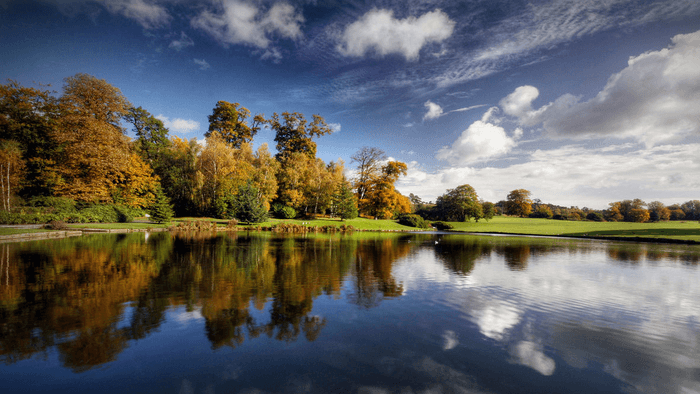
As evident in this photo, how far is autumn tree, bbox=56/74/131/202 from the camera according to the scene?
1094 inches

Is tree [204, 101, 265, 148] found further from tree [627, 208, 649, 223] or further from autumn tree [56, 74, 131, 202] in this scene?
tree [627, 208, 649, 223]

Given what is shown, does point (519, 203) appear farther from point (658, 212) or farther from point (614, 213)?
point (658, 212)

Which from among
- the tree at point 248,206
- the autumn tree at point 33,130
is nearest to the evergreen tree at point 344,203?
the tree at point 248,206

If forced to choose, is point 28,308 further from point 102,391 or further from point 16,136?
point 16,136

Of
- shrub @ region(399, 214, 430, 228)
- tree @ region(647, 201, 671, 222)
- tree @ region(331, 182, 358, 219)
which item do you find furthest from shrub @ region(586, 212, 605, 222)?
tree @ region(331, 182, 358, 219)

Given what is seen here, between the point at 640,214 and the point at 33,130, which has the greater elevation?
the point at 33,130

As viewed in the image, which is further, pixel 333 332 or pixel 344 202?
pixel 344 202

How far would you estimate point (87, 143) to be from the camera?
27594mm

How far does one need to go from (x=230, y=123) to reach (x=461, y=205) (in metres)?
49.9

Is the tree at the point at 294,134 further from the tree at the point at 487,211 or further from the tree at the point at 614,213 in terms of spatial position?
the tree at the point at 614,213

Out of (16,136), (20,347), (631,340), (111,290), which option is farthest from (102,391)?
(16,136)

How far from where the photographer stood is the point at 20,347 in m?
4.45

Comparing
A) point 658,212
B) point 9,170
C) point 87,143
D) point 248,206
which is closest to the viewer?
point 9,170

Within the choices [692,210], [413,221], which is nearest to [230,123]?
[413,221]
